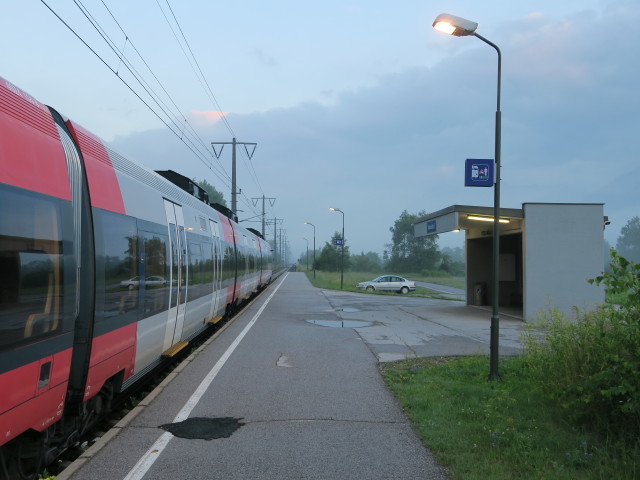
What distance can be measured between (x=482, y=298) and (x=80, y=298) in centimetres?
2066

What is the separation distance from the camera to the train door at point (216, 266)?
41.3 feet

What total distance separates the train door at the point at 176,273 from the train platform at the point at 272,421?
0.72 meters

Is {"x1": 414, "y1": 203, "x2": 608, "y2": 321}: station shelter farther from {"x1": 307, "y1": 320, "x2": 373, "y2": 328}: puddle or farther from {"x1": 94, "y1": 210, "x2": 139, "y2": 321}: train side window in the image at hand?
{"x1": 94, "y1": 210, "x2": 139, "y2": 321}: train side window

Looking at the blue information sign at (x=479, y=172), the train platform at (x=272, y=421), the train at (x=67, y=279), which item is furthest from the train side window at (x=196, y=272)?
the blue information sign at (x=479, y=172)

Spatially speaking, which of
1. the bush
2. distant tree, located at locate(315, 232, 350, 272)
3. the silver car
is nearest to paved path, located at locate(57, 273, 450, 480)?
the bush

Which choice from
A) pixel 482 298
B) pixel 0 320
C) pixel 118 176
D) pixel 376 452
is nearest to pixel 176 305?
pixel 118 176

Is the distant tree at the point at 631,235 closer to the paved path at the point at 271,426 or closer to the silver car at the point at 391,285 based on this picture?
the silver car at the point at 391,285

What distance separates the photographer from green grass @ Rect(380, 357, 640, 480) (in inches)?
170

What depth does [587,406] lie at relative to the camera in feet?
17.1

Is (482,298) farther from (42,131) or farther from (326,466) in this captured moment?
(42,131)

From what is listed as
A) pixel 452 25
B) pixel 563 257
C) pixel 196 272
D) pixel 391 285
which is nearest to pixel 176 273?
pixel 196 272

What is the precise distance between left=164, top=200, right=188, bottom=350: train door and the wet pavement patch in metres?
2.29

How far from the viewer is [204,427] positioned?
5645mm

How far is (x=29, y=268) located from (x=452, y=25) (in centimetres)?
619
